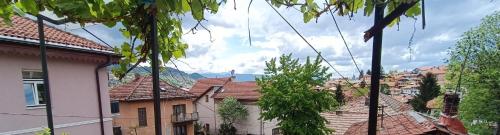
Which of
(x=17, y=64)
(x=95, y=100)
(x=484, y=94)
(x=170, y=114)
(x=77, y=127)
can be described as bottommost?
(x=170, y=114)

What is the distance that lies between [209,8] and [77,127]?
304 inches

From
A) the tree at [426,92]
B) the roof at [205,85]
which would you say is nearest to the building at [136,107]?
the roof at [205,85]

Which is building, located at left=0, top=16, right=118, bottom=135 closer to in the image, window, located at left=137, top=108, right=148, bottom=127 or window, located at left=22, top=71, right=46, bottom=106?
window, located at left=22, top=71, right=46, bottom=106

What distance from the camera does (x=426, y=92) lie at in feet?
108

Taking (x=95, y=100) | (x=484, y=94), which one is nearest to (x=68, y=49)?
(x=95, y=100)

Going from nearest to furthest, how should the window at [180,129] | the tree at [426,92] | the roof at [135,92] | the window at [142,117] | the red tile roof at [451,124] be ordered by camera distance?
the red tile roof at [451,124], the roof at [135,92], the window at [142,117], the window at [180,129], the tree at [426,92]

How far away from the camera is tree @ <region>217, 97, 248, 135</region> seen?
28875 mm

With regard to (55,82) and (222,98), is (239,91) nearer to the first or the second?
(222,98)

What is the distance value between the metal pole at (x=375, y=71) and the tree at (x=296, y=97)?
11410 millimetres

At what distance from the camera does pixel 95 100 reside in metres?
8.14

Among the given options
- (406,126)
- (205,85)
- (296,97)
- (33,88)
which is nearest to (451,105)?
(406,126)

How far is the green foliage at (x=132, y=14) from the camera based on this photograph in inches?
38.9

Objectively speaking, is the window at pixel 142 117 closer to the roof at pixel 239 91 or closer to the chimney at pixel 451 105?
the roof at pixel 239 91

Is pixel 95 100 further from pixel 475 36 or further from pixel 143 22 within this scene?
pixel 475 36
